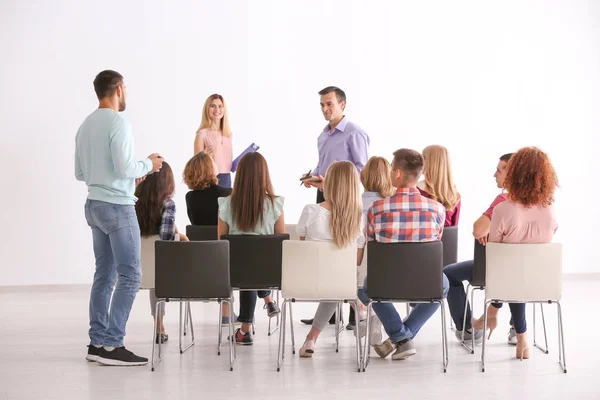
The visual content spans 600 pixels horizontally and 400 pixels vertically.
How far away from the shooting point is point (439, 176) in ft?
17.5

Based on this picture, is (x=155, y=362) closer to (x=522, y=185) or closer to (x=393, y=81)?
(x=522, y=185)

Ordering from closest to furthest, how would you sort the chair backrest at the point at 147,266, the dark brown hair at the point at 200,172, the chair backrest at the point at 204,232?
the chair backrest at the point at 147,266
the chair backrest at the point at 204,232
the dark brown hair at the point at 200,172

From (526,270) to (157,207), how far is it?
228 cm

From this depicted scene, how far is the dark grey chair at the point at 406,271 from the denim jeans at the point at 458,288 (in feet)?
2.57

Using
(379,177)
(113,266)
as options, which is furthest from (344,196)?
(113,266)

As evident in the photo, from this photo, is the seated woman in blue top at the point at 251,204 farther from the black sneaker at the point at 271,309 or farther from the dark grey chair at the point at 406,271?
the dark grey chair at the point at 406,271

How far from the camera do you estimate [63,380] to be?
4430mm

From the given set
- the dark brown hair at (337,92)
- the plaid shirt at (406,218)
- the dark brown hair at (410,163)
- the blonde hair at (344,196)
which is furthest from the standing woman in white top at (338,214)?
the dark brown hair at (337,92)

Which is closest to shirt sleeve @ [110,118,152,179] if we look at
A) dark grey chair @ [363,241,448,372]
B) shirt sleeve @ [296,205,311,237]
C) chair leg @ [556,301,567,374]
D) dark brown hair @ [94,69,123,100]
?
dark brown hair @ [94,69,123,100]

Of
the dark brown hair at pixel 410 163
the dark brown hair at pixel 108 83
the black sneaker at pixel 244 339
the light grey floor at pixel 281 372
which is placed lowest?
the light grey floor at pixel 281 372

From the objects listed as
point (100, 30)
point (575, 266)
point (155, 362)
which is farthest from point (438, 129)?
point (155, 362)

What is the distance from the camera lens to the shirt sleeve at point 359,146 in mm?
6422

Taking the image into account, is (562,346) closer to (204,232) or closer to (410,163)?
(410,163)

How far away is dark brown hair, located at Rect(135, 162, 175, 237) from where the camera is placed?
5305 millimetres
